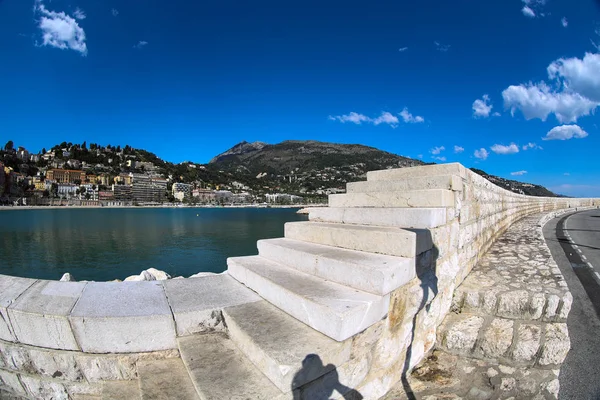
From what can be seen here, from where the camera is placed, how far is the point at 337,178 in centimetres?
13888

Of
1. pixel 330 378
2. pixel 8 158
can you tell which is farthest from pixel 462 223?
pixel 8 158

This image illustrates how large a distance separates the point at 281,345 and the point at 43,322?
5.70 feet

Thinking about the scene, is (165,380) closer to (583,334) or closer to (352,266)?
(352,266)

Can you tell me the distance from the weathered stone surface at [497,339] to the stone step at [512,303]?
0.18m

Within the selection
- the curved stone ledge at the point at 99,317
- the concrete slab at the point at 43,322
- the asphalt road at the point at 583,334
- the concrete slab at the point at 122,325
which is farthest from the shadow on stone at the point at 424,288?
the concrete slab at the point at 43,322

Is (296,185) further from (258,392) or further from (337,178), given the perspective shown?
(258,392)

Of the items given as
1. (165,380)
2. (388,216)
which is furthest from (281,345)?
(388,216)

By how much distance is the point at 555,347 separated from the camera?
2832 millimetres

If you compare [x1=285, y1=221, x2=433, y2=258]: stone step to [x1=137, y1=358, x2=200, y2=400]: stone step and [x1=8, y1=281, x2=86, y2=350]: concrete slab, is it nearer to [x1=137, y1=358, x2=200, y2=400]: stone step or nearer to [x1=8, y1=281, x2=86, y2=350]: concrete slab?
[x1=137, y1=358, x2=200, y2=400]: stone step

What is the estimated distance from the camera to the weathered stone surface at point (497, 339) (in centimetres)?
296

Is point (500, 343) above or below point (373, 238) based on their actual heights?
below

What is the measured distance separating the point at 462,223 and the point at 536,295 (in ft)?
3.84

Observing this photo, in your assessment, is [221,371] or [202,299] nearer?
[221,371]

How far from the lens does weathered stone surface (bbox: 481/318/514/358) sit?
296 centimetres
